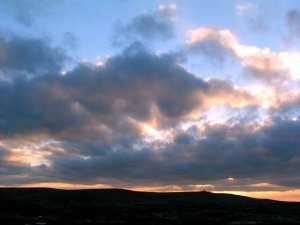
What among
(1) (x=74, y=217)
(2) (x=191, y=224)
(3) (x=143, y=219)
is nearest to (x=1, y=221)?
(1) (x=74, y=217)

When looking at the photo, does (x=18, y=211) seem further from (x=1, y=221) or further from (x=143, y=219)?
(x=143, y=219)

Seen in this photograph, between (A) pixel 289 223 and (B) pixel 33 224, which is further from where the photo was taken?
(A) pixel 289 223

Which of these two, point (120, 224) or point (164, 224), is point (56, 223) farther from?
point (164, 224)

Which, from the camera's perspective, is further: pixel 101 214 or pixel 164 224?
pixel 101 214

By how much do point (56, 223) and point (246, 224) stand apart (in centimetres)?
6624

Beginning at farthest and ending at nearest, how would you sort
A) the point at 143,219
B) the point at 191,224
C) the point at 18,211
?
the point at 18,211
the point at 143,219
the point at 191,224

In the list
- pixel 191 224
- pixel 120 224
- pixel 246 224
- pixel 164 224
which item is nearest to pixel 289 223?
pixel 246 224

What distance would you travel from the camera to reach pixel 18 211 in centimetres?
19250

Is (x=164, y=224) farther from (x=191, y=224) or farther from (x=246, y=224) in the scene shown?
(x=246, y=224)

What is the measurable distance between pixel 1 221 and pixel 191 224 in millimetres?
64553

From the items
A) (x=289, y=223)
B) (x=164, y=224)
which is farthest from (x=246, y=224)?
(x=164, y=224)

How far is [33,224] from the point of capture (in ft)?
488

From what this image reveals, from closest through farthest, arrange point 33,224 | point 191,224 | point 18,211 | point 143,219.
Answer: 1. point 33,224
2. point 191,224
3. point 143,219
4. point 18,211

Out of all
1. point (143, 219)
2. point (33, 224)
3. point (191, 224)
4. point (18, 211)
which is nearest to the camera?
point (33, 224)
